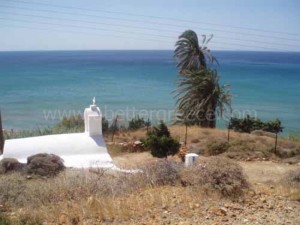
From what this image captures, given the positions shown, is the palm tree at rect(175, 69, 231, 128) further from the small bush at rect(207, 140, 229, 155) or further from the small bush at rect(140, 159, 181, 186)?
the small bush at rect(140, 159, 181, 186)

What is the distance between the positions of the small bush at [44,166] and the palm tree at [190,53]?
16533 millimetres

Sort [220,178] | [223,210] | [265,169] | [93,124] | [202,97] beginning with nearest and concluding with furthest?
[223,210]
[220,178]
[93,124]
[265,169]
[202,97]

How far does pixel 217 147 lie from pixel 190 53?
38.9 feet

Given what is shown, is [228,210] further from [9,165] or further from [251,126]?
[251,126]

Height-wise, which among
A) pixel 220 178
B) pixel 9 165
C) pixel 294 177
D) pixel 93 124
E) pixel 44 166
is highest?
pixel 93 124

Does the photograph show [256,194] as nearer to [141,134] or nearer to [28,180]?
[28,180]

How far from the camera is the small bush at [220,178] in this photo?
7.22 metres

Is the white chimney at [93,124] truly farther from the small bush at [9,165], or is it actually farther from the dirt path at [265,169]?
the dirt path at [265,169]

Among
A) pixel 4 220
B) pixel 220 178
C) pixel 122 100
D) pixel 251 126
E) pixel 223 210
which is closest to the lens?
pixel 4 220

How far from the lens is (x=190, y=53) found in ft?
89.7

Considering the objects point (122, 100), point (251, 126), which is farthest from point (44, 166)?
point (122, 100)

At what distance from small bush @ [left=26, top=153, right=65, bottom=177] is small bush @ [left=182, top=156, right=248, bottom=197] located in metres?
4.99

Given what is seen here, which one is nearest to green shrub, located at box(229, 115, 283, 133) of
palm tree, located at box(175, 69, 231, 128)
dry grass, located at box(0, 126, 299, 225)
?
palm tree, located at box(175, 69, 231, 128)

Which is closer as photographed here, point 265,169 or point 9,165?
point 9,165
